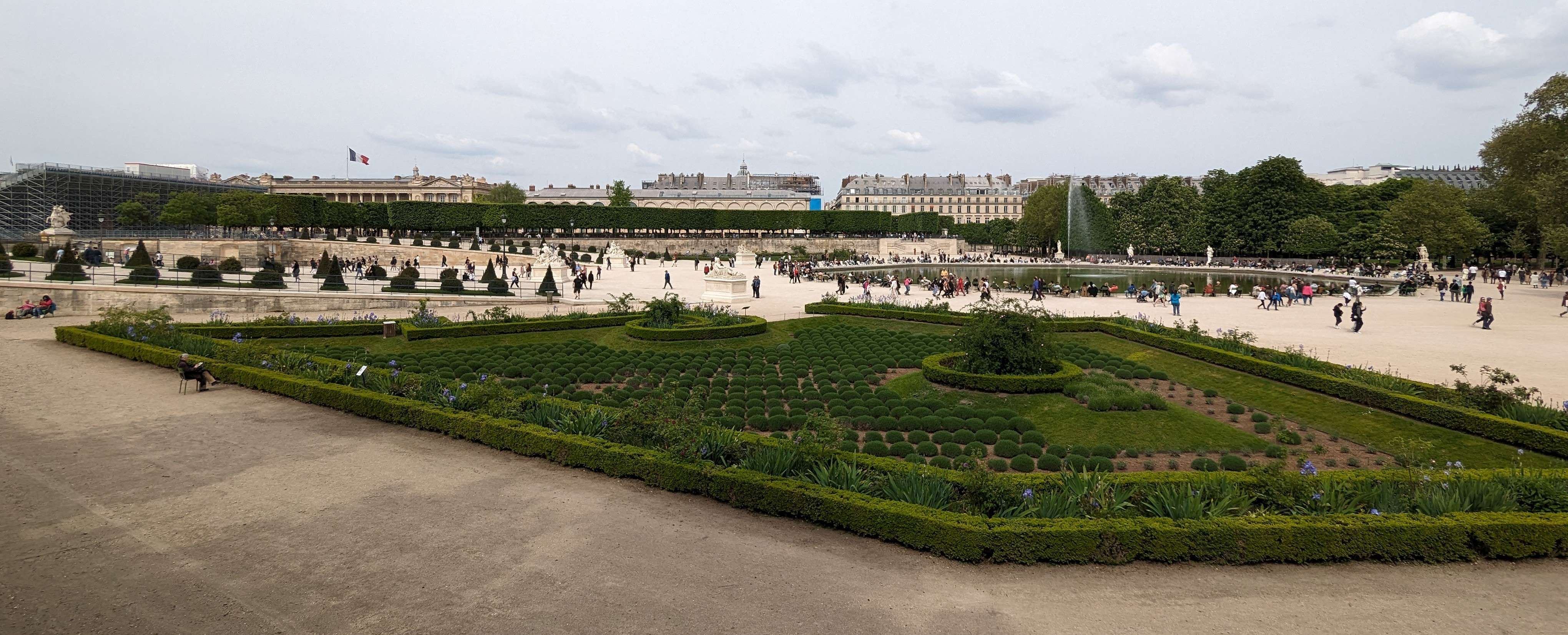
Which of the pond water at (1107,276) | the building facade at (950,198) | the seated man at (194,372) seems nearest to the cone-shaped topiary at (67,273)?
the seated man at (194,372)

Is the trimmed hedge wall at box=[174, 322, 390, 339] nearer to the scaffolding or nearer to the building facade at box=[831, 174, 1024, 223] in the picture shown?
the scaffolding

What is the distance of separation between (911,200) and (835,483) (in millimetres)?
126377

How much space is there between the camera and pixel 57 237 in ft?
153

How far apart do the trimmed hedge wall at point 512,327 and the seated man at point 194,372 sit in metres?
6.31

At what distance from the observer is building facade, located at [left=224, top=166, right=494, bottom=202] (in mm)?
112375

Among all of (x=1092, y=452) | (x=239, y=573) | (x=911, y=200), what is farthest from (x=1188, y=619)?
(x=911, y=200)

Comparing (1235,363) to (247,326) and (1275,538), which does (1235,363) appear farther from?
(247,326)

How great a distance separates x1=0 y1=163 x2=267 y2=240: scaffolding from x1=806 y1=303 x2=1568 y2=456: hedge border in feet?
261

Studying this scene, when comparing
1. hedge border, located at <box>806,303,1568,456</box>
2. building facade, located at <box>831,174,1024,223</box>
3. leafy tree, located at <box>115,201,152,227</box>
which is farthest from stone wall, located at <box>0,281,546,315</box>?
building facade, located at <box>831,174,1024,223</box>

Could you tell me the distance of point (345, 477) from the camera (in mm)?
10070

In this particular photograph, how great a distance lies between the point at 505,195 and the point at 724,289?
80.3 metres

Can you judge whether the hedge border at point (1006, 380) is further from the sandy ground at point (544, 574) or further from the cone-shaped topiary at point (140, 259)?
the cone-shaped topiary at point (140, 259)

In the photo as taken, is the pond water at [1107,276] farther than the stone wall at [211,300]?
Yes

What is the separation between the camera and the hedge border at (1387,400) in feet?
38.5
